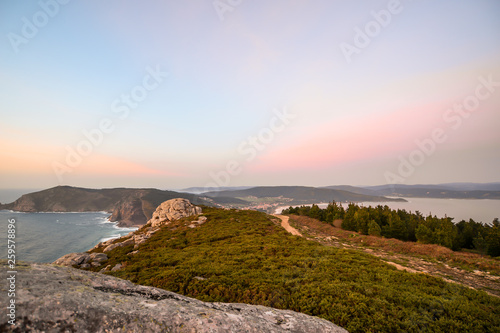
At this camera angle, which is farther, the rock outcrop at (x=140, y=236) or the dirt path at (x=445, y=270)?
the rock outcrop at (x=140, y=236)

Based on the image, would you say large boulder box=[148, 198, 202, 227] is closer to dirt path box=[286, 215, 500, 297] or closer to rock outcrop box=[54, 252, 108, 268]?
rock outcrop box=[54, 252, 108, 268]

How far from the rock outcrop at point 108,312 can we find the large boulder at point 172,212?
A: 106ft

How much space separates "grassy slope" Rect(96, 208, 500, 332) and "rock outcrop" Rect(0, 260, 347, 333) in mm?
4007

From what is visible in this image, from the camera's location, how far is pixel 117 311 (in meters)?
3.43

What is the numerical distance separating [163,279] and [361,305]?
10.5 m

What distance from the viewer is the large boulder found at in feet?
116

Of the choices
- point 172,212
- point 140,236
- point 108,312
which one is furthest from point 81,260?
point 172,212

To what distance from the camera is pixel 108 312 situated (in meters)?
3.35

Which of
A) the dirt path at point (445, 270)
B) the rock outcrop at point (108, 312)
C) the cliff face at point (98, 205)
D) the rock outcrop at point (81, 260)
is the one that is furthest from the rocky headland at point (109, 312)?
the cliff face at point (98, 205)

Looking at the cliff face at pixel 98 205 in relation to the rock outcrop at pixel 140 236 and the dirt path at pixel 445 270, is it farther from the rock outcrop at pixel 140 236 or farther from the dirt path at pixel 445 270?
the dirt path at pixel 445 270

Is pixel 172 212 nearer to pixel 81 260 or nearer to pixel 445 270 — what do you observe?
pixel 81 260

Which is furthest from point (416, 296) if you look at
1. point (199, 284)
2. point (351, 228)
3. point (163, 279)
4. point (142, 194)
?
point (142, 194)

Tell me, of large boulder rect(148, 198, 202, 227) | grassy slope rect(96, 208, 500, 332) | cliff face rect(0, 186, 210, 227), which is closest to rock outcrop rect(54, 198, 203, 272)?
large boulder rect(148, 198, 202, 227)

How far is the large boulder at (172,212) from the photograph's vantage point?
35.5 metres
